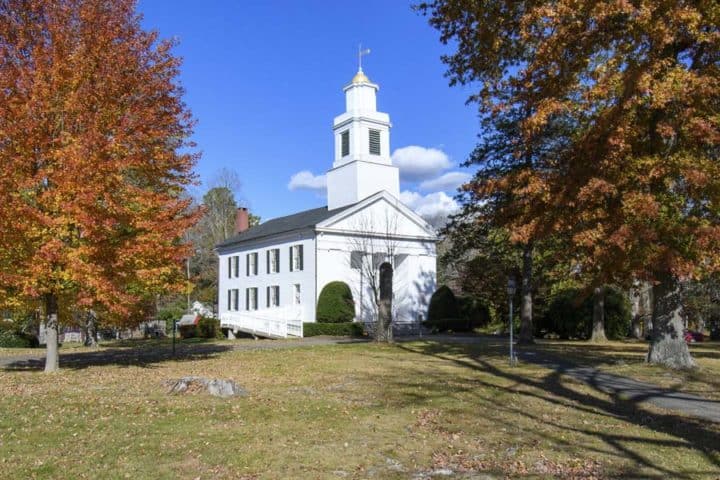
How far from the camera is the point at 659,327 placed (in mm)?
15484

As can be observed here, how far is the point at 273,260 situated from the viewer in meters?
38.6

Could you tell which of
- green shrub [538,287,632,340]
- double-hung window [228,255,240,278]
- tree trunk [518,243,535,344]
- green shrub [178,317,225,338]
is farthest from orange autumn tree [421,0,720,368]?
double-hung window [228,255,240,278]

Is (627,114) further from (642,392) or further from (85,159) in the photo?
(85,159)

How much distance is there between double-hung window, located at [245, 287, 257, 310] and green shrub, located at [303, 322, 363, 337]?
877 cm

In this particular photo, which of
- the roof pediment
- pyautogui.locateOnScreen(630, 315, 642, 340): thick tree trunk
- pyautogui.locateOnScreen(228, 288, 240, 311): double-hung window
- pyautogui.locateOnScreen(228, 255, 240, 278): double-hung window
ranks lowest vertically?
pyautogui.locateOnScreen(630, 315, 642, 340): thick tree trunk

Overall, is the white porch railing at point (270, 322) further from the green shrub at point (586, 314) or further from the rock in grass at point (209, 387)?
the rock in grass at point (209, 387)

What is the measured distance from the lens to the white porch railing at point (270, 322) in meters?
32.4

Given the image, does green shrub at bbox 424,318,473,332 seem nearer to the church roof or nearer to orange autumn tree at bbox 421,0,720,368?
the church roof

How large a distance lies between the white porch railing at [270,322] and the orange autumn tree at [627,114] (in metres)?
19.6

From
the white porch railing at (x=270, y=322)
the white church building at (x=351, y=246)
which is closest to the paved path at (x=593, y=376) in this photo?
the white porch railing at (x=270, y=322)

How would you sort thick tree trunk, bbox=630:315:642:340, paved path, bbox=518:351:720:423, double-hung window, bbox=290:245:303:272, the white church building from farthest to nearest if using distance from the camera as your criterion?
double-hung window, bbox=290:245:303:272
the white church building
thick tree trunk, bbox=630:315:642:340
paved path, bbox=518:351:720:423

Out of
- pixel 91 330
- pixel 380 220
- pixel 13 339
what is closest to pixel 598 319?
pixel 380 220

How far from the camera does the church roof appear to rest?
36750 millimetres

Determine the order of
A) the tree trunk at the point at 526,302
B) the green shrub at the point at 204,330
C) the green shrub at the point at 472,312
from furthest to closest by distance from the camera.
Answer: the green shrub at the point at 472,312
the green shrub at the point at 204,330
the tree trunk at the point at 526,302
